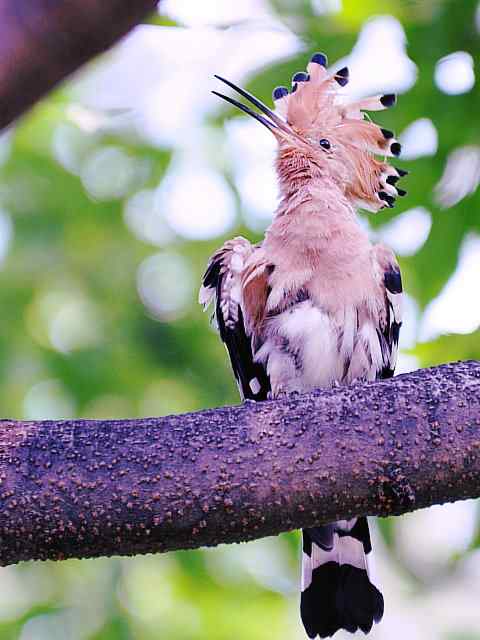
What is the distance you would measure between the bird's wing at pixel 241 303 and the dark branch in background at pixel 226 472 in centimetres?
138

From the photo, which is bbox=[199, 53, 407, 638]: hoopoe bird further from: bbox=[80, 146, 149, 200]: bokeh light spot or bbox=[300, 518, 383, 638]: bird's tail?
bbox=[80, 146, 149, 200]: bokeh light spot

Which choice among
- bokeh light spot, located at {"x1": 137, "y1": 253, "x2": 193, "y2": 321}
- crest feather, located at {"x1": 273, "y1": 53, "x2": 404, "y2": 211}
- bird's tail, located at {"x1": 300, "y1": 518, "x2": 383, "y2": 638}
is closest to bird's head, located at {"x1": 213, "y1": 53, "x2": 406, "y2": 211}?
crest feather, located at {"x1": 273, "y1": 53, "x2": 404, "y2": 211}

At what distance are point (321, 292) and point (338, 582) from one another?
3.36 feet

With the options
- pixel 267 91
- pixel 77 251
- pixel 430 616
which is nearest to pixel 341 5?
pixel 267 91

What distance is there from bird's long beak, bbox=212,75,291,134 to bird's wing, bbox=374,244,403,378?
67 cm

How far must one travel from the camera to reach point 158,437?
2229 mm

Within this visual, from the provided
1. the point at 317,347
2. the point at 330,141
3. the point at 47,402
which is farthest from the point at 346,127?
the point at 47,402

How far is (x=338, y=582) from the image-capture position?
358 centimetres

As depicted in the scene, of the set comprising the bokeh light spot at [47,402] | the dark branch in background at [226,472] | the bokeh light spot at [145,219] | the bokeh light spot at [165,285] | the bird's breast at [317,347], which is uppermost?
the bokeh light spot at [145,219]

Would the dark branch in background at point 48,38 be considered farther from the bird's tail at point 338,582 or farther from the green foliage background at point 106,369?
the green foliage background at point 106,369

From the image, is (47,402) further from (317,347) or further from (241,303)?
(317,347)

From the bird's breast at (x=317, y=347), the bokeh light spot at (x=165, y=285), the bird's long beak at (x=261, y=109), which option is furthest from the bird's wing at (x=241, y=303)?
the bokeh light spot at (x=165, y=285)

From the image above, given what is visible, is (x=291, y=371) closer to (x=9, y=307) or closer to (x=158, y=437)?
(x=158, y=437)

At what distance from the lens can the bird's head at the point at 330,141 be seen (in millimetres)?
3912
